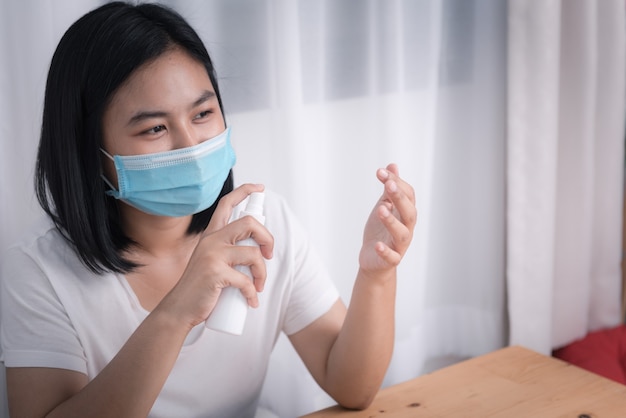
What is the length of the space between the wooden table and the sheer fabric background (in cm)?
63

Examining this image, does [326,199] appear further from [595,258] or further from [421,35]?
[595,258]

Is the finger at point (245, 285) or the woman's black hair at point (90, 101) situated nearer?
the finger at point (245, 285)

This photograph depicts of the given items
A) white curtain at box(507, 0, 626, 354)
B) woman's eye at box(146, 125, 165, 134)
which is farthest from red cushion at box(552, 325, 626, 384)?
woman's eye at box(146, 125, 165, 134)

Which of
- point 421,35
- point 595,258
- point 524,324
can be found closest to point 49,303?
point 421,35

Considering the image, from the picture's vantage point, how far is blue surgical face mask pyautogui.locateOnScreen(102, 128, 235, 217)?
107cm

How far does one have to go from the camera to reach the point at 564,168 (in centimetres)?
219

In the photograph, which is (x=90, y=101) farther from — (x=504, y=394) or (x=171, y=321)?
(x=504, y=394)

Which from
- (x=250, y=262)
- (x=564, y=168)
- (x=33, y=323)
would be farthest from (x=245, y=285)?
(x=564, y=168)

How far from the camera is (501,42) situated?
2.03 meters

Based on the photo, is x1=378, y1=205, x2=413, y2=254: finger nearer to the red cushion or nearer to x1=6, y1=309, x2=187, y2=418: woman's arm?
x1=6, y1=309, x2=187, y2=418: woman's arm

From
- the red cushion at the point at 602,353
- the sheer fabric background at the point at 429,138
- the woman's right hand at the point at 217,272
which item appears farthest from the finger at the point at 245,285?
the red cushion at the point at 602,353

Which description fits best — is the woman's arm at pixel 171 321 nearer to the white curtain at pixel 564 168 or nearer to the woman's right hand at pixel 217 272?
the woman's right hand at pixel 217 272

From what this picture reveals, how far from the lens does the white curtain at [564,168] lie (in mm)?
2006

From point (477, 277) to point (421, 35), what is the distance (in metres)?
0.77
